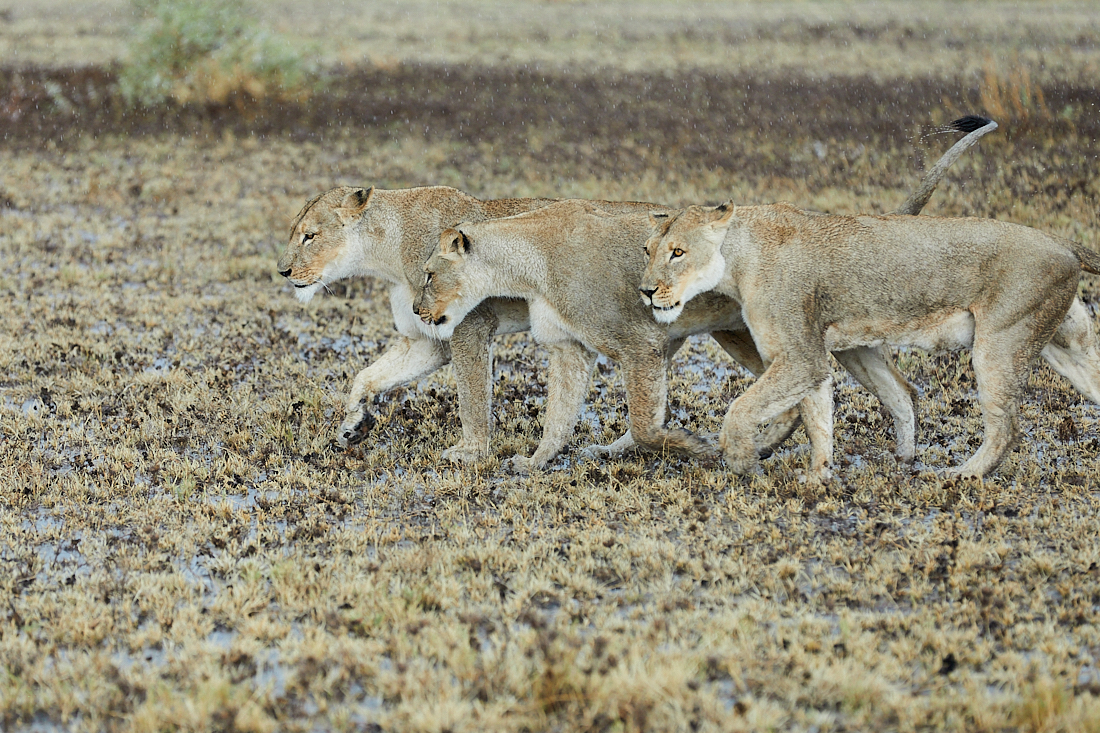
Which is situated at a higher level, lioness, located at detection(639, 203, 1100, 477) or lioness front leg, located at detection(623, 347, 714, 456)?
lioness, located at detection(639, 203, 1100, 477)

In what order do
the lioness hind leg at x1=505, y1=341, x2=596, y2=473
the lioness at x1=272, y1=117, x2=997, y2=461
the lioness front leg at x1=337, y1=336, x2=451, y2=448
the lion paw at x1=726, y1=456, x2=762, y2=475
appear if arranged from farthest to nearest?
the lioness front leg at x1=337, y1=336, x2=451, y2=448 < the lioness at x1=272, y1=117, x2=997, y2=461 < the lioness hind leg at x1=505, y1=341, x2=596, y2=473 < the lion paw at x1=726, y1=456, x2=762, y2=475

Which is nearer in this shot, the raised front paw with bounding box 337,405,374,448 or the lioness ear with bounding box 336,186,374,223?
the lioness ear with bounding box 336,186,374,223

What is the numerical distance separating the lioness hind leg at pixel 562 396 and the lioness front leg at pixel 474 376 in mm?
277

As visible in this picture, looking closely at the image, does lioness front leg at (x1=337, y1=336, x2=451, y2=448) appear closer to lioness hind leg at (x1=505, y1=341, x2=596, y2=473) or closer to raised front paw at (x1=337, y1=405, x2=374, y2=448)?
raised front paw at (x1=337, y1=405, x2=374, y2=448)

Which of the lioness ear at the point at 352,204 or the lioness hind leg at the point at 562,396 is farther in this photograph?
the lioness ear at the point at 352,204

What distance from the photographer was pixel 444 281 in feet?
23.1

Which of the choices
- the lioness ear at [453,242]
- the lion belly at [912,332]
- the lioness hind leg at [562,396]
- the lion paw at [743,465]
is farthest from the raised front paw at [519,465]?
the lion belly at [912,332]

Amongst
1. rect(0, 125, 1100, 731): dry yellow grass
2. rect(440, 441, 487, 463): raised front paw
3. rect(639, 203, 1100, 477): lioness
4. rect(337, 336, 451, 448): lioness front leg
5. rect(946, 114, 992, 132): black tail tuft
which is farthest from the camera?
rect(337, 336, 451, 448): lioness front leg

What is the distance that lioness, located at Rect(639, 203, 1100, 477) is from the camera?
6.55 meters

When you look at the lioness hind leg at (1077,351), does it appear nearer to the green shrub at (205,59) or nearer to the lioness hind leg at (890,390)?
the lioness hind leg at (890,390)

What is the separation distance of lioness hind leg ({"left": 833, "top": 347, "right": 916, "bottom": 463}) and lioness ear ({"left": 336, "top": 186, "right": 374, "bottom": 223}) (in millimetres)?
3191

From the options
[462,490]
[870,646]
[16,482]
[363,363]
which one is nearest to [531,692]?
[870,646]

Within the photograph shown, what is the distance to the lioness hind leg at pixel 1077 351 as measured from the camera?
275 inches

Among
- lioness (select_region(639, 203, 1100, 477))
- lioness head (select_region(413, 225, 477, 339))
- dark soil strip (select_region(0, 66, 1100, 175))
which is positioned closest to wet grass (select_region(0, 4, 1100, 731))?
lioness (select_region(639, 203, 1100, 477))
